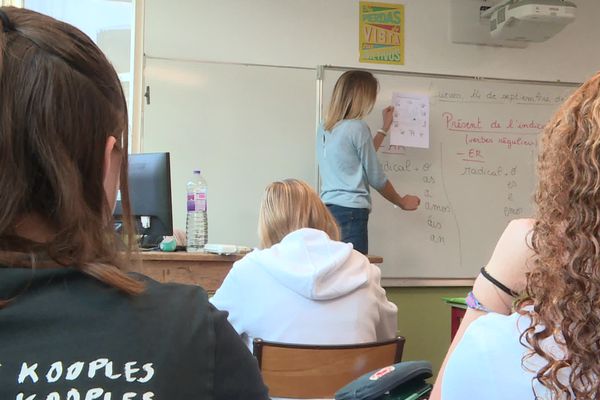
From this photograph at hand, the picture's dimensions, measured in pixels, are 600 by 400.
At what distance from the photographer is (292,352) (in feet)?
4.83

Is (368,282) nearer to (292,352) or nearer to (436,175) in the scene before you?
(292,352)

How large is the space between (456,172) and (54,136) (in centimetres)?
344

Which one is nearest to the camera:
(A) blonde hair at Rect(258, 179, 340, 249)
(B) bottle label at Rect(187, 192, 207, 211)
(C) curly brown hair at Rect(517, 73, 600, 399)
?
(C) curly brown hair at Rect(517, 73, 600, 399)

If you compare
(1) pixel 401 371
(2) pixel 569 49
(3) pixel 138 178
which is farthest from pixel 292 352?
(2) pixel 569 49

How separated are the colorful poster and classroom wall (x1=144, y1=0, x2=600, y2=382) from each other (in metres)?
0.05

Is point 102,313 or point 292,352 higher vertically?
point 102,313

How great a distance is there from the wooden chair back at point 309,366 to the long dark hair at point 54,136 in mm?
887

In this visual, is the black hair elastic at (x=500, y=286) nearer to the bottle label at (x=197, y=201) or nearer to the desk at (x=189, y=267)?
the desk at (x=189, y=267)

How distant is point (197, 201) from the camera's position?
3.12 metres

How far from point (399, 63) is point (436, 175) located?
0.76 m

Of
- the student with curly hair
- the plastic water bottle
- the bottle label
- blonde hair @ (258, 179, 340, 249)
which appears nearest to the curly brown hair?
the student with curly hair

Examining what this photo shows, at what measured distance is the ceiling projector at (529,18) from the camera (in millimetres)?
3449

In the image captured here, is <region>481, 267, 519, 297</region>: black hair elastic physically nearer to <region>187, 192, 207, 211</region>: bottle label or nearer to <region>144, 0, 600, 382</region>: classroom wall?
<region>187, 192, 207, 211</region>: bottle label

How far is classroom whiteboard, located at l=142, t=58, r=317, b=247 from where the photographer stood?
11.5 ft
